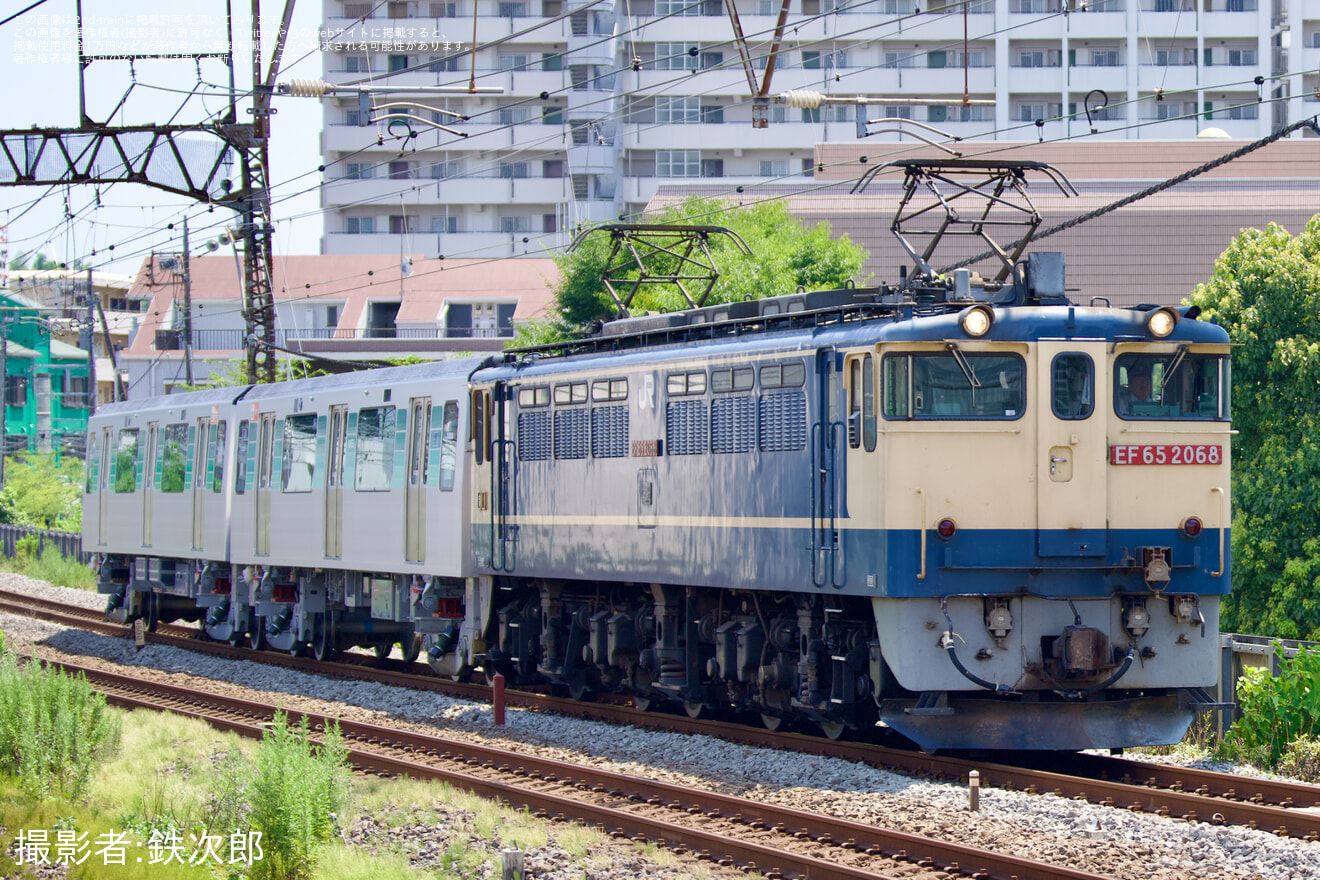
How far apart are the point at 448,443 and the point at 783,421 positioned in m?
7.22

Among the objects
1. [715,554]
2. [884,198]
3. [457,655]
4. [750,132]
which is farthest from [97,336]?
[715,554]

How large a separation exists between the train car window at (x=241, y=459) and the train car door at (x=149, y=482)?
3.53 m

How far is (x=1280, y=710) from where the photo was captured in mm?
13844

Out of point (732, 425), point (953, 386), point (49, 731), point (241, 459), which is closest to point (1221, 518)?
point (953, 386)

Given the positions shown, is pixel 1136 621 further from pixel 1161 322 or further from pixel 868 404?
pixel 868 404

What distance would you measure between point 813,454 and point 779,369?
0.98m

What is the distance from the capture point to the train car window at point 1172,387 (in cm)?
1377

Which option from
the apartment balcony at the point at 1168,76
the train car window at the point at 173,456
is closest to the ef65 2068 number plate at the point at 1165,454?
the train car window at the point at 173,456

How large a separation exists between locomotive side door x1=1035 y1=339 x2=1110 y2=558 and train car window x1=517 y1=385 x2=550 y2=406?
6.88 m

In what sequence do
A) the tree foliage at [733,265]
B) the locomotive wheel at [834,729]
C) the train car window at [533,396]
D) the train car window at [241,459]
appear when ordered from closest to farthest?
the locomotive wheel at [834,729], the train car window at [533,396], the train car window at [241,459], the tree foliage at [733,265]

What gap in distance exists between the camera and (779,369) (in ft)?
48.9

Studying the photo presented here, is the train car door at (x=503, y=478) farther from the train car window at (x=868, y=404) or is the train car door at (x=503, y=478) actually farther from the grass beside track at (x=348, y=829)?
the train car window at (x=868, y=404)

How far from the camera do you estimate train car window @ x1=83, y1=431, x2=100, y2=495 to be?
3206 cm

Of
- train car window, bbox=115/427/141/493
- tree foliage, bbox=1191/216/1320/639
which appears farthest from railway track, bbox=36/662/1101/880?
train car window, bbox=115/427/141/493
